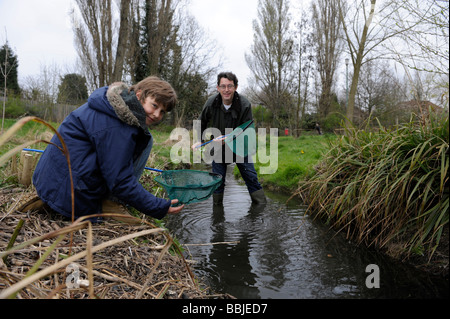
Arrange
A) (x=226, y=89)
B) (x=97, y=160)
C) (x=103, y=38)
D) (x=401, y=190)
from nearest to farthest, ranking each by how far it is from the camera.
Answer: (x=97, y=160) → (x=401, y=190) → (x=226, y=89) → (x=103, y=38)

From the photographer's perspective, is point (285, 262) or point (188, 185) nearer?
point (188, 185)

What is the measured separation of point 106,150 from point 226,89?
2572 millimetres

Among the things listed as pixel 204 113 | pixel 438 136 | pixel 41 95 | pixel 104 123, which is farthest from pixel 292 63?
pixel 104 123

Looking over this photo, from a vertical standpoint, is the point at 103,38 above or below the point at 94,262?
above

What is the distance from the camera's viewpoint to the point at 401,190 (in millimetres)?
2791

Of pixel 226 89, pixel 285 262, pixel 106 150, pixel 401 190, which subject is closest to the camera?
pixel 106 150

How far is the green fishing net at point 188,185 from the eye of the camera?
2669 millimetres

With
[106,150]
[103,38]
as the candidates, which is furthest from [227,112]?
[103,38]

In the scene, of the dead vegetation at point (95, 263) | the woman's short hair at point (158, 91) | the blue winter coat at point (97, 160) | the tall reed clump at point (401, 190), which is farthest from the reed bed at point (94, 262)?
the tall reed clump at point (401, 190)

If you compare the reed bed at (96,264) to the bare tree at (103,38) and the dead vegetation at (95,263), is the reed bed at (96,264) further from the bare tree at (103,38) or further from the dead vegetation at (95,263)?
the bare tree at (103,38)

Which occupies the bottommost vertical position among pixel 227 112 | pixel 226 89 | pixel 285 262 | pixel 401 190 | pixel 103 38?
pixel 285 262

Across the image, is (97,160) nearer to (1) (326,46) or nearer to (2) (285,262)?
(2) (285,262)

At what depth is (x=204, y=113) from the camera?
4695 millimetres
